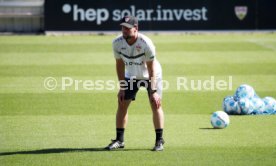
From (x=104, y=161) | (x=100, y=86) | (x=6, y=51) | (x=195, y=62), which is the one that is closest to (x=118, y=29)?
(x=6, y=51)

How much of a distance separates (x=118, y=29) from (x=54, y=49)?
18.3 ft

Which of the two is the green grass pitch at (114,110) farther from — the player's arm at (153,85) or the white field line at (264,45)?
the player's arm at (153,85)

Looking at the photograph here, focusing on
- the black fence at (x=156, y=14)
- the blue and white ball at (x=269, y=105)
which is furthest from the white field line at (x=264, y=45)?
the blue and white ball at (x=269, y=105)

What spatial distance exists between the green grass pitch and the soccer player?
358 millimetres

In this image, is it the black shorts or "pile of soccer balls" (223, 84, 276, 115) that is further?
"pile of soccer balls" (223, 84, 276, 115)

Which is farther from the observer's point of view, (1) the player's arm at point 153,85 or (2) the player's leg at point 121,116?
(2) the player's leg at point 121,116

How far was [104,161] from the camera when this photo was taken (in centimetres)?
1080

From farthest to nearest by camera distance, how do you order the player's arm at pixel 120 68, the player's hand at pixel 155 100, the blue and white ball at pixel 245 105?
the blue and white ball at pixel 245 105
the player's arm at pixel 120 68
the player's hand at pixel 155 100

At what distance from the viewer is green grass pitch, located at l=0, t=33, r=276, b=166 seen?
37.0 feet

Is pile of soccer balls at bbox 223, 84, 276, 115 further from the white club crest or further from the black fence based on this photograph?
the white club crest
